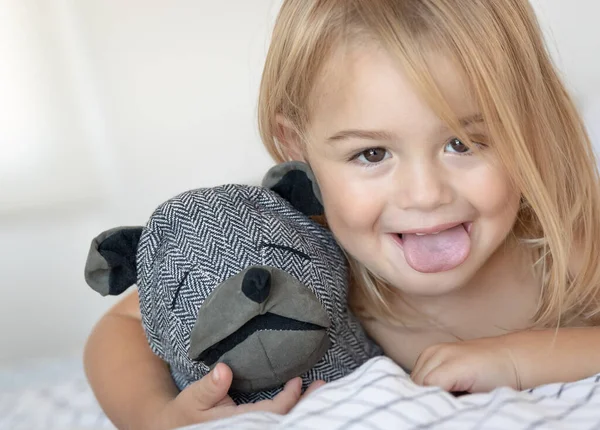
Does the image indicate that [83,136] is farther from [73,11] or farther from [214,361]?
[214,361]

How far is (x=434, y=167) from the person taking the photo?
0.75 metres

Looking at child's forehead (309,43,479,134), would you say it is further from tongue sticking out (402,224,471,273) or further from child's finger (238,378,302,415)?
child's finger (238,378,302,415)

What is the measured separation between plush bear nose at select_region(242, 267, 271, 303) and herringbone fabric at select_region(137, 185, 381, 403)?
54 millimetres

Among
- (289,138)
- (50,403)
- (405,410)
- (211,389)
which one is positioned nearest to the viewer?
(405,410)

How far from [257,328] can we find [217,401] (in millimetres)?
121

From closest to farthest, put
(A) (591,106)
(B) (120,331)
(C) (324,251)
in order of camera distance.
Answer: (C) (324,251), (B) (120,331), (A) (591,106)

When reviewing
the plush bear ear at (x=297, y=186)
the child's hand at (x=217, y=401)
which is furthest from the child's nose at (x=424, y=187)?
the child's hand at (x=217, y=401)

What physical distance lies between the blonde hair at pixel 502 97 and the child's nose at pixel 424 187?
0.05 m

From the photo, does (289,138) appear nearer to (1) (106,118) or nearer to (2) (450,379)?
(2) (450,379)

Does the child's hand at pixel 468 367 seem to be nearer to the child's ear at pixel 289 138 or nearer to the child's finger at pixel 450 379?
the child's finger at pixel 450 379

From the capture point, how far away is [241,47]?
4.08 feet

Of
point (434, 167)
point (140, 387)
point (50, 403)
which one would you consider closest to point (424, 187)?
point (434, 167)

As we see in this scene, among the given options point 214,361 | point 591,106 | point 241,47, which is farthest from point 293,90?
point 591,106

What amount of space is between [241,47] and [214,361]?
695mm
